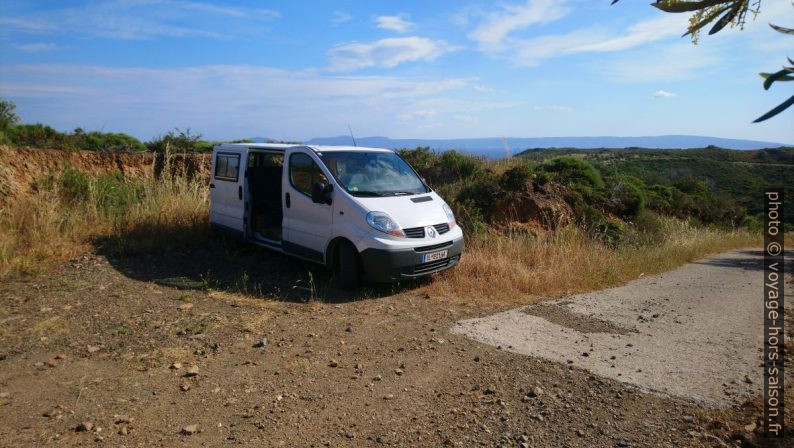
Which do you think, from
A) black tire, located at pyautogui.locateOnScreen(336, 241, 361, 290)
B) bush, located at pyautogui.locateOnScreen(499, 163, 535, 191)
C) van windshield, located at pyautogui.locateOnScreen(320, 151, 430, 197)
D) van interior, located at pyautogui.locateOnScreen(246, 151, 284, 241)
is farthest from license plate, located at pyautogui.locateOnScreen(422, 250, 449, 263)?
bush, located at pyautogui.locateOnScreen(499, 163, 535, 191)

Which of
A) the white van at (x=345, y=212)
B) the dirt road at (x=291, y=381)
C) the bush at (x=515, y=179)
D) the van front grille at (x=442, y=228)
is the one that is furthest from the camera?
the bush at (x=515, y=179)

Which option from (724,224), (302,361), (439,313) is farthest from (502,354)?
(724,224)

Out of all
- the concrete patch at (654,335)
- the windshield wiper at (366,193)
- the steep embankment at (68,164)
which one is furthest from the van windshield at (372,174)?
the steep embankment at (68,164)

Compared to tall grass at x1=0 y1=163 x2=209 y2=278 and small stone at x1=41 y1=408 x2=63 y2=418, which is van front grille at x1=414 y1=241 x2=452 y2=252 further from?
tall grass at x1=0 y1=163 x2=209 y2=278

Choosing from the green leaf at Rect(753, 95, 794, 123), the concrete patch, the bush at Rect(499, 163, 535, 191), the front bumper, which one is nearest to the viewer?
the green leaf at Rect(753, 95, 794, 123)

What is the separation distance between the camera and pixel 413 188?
7.46 m

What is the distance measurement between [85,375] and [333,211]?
342cm

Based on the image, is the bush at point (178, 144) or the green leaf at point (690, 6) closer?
the green leaf at point (690, 6)

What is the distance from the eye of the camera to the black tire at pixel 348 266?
6.56 metres

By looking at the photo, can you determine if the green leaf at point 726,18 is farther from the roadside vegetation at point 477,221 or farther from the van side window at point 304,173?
the van side window at point 304,173

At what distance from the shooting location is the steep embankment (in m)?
9.29

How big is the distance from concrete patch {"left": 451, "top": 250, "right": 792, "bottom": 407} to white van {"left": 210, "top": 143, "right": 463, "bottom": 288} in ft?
4.21

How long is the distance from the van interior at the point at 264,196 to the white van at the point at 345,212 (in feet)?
0.05

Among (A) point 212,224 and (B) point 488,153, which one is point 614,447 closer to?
(A) point 212,224
